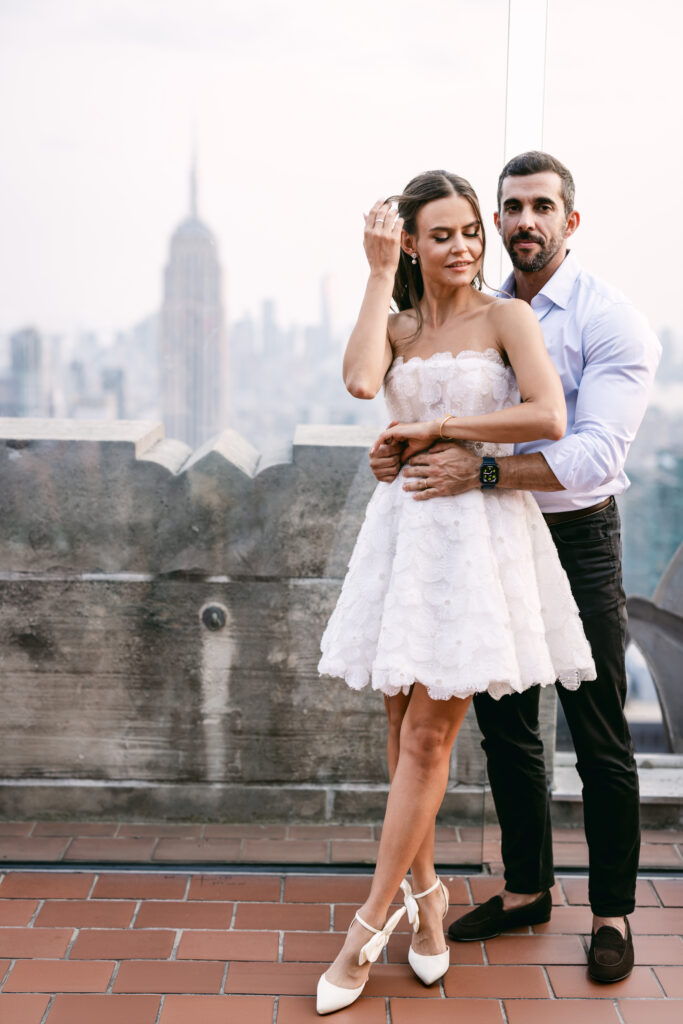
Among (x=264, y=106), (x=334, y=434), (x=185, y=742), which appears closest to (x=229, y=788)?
(x=185, y=742)

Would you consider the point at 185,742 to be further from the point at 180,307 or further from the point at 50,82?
the point at 50,82

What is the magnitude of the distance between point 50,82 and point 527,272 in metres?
1.62

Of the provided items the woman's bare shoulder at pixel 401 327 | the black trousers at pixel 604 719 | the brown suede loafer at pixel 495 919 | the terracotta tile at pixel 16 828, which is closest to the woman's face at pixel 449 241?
the woman's bare shoulder at pixel 401 327

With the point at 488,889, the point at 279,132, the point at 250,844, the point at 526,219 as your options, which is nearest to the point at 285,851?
the point at 250,844

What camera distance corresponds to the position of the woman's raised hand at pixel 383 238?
7.29ft

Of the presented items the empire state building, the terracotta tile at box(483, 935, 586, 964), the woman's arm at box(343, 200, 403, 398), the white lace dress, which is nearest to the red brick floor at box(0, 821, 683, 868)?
the terracotta tile at box(483, 935, 586, 964)

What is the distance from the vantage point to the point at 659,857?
9.92ft

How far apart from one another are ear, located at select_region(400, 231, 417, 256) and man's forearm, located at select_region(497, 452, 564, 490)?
0.54 metres

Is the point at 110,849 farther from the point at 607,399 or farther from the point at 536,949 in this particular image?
the point at 607,399

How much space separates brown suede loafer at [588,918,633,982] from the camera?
2.39 metres

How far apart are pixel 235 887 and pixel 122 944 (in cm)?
41

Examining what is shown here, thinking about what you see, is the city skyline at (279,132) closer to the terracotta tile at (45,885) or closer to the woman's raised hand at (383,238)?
the woman's raised hand at (383,238)

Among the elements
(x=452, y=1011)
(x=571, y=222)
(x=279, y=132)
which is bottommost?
(x=452, y=1011)

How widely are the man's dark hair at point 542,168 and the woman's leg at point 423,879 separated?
1.29 m
